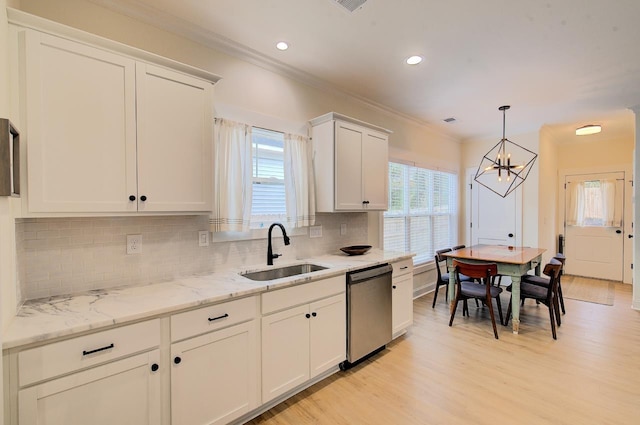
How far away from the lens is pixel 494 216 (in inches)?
217

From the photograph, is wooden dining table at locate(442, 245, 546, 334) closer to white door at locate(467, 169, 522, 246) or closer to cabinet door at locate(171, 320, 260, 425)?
white door at locate(467, 169, 522, 246)

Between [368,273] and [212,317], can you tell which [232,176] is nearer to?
[212,317]

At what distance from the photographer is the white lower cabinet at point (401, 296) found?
3135mm

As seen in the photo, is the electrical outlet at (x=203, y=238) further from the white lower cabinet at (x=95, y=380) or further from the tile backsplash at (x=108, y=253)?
the white lower cabinet at (x=95, y=380)

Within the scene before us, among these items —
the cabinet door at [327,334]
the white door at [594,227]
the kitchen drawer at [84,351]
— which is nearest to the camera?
the kitchen drawer at [84,351]

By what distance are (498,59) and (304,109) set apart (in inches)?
74.3

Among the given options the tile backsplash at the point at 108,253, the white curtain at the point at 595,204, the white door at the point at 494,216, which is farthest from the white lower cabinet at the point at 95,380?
the white curtain at the point at 595,204

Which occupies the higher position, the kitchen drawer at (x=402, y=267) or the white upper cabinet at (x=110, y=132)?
the white upper cabinet at (x=110, y=132)

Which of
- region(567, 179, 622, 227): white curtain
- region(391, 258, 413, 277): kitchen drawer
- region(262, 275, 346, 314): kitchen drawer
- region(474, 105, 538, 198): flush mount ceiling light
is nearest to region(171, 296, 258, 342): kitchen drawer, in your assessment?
region(262, 275, 346, 314): kitchen drawer

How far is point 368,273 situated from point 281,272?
80cm

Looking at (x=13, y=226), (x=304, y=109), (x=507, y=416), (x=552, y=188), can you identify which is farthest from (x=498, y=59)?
(x=552, y=188)

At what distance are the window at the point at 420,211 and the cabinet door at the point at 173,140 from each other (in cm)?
283

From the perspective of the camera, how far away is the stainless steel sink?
2.58 metres

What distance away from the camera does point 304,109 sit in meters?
3.18
